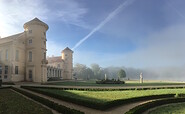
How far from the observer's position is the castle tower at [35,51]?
35.3 meters

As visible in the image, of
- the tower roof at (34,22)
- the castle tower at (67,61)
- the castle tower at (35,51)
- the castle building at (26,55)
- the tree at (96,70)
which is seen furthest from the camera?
the tree at (96,70)

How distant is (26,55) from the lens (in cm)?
3669

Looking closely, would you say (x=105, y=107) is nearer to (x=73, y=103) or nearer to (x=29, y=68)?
(x=73, y=103)

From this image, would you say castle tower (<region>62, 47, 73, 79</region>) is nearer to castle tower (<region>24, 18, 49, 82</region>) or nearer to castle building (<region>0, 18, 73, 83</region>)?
castle building (<region>0, 18, 73, 83</region>)

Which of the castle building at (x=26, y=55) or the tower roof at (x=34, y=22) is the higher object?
the tower roof at (x=34, y=22)

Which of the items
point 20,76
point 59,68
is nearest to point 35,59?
point 20,76

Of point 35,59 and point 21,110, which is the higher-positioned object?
point 35,59

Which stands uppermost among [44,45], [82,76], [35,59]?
[44,45]

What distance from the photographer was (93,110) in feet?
38.5

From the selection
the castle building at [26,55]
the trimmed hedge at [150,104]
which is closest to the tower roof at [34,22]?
the castle building at [26,55]

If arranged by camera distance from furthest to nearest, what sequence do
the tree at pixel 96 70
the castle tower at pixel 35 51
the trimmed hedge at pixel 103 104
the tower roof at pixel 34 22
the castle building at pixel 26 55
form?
the tree at pixel 96 70
the tower roof at pixel 34 22
the castle tower at pixel 35 51
the castle building at pixel 26 55
the trimmed hedge at pixel 103 104

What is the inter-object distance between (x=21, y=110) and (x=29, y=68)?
26.7 metres

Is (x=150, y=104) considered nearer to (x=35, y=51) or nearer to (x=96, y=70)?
(x=35, y=51)

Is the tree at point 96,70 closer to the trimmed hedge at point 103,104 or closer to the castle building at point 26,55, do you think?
the castle building at point 26,55
